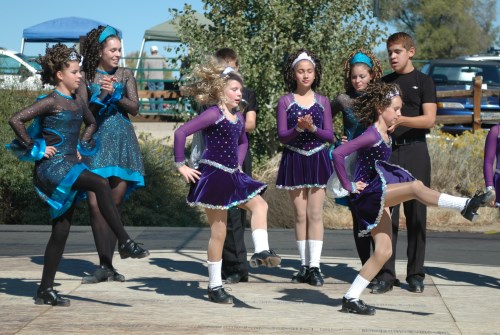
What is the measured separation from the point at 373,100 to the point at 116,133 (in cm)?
230

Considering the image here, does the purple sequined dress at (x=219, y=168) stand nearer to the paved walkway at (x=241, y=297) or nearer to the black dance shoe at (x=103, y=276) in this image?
the paved walkway at (x=241, y=297)

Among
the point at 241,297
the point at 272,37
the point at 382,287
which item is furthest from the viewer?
the point at 272,37

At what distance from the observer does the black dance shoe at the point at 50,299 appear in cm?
712

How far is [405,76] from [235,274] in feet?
6.76

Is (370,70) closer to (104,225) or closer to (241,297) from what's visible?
(241,297)

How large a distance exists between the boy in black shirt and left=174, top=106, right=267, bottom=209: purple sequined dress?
4.52ft

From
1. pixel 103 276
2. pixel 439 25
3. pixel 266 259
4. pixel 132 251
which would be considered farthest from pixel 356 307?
pixel 439 25

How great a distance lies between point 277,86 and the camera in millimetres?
14242

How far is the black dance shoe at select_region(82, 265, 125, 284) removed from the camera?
8.05 m

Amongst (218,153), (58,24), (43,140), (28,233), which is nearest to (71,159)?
(43,140)

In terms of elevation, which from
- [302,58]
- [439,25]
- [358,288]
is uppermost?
[439,25]

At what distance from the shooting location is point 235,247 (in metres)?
8.24

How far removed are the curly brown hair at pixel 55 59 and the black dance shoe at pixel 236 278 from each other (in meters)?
2.06

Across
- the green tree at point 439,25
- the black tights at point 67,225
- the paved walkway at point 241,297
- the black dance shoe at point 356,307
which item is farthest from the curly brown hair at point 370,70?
the green tree at point 439,25
